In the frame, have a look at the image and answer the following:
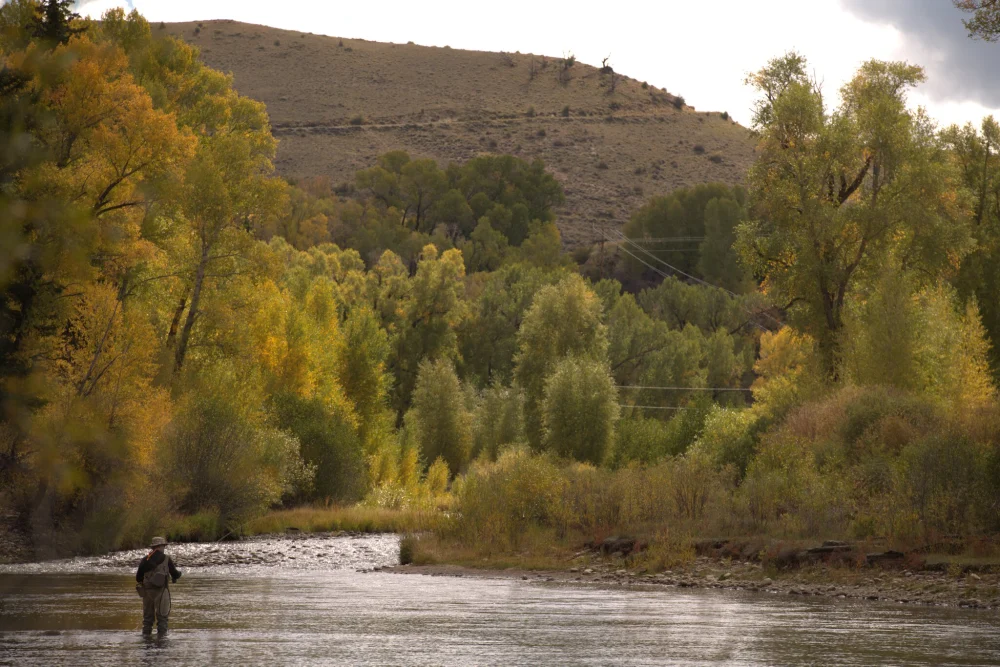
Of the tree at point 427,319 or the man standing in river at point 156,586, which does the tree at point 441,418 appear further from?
the man standing in river at point 156,586

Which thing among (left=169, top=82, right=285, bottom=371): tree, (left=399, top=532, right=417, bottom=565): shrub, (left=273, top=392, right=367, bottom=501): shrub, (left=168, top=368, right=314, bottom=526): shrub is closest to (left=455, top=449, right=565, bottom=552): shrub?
(left=399, top=532, right=417, bottom=565): shrub

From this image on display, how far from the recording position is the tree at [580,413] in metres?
68.6

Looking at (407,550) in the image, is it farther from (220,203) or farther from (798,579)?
(220,203)

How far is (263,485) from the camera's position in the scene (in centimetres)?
5172

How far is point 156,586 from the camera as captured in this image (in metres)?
23.0

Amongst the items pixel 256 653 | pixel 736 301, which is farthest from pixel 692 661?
pixel 736 301

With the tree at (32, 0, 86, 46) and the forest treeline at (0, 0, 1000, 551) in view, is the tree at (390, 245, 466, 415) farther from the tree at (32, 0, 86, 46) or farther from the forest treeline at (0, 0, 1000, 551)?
the tree at (32, 0, 86, 46)

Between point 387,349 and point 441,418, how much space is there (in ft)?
25.9

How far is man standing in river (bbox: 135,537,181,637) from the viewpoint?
22.9 meters

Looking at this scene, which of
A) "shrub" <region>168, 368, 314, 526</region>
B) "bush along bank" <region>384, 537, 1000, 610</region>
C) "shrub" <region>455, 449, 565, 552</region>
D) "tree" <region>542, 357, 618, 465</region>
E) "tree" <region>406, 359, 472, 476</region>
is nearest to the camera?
"bush along bank" <region>384, 537, 1000, 610</region>

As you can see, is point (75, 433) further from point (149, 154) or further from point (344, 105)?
point (344, 105)

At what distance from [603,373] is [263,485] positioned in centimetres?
2517

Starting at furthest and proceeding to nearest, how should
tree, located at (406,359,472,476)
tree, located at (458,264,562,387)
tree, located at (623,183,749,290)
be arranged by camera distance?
tree, located at (623,183,749,290)
tree, located at (458,264,562,387)
tree, located at (406,359,472,476)

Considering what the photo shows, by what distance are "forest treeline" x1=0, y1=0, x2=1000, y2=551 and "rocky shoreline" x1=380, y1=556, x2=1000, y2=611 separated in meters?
2.57
